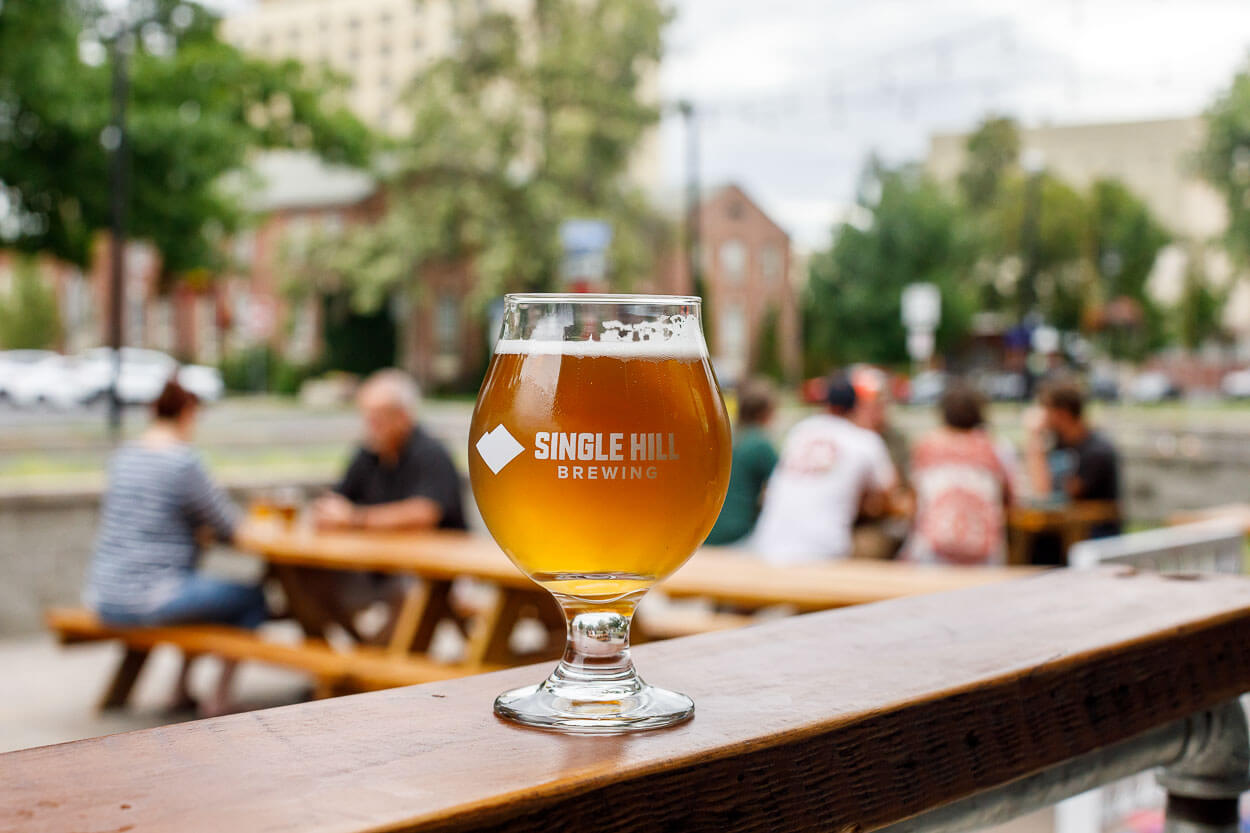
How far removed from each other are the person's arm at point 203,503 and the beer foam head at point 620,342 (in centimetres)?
464

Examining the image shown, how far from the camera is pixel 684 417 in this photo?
3.18ft

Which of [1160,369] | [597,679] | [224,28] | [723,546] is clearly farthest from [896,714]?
[1160,369]

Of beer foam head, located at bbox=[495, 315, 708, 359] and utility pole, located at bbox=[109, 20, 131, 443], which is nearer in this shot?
beer foam head, located at bbox=[495, 315, 708, 359]

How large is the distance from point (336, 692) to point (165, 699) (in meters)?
1.17

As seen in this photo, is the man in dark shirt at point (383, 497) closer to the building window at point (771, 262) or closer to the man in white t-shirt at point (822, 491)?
the man in white t-shirt at point (822, 491)

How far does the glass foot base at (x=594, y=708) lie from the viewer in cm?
89

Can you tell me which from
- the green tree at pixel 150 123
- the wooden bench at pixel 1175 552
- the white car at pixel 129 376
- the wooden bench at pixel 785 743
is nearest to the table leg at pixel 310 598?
the wooden bench at pixel 1175 552

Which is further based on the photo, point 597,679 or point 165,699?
point 165,699

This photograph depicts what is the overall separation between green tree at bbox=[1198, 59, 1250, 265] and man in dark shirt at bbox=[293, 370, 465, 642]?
1675cm

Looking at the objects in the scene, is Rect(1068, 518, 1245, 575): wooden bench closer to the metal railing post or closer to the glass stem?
the metal railing post

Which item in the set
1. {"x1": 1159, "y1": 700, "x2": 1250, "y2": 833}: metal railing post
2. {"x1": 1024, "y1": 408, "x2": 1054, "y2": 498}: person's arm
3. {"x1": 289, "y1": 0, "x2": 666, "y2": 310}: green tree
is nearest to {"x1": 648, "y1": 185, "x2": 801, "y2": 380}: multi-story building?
{"x1": 289, "y1": 0, "x2": 666, "y2": 310}: green tree

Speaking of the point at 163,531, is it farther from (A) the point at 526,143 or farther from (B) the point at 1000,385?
(B) the point at 1000,385

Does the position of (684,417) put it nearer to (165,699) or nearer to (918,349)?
(165,699)

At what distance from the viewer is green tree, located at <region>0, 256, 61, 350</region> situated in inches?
2267
